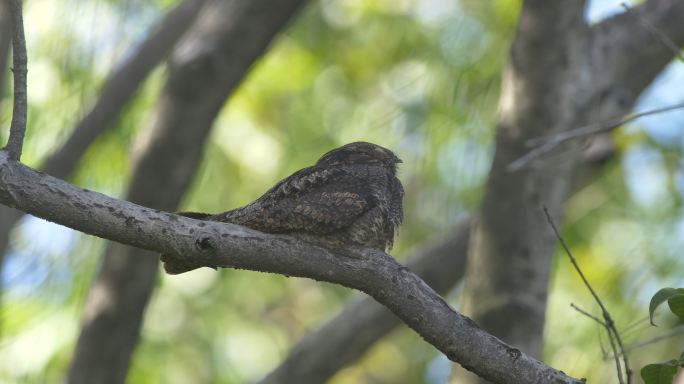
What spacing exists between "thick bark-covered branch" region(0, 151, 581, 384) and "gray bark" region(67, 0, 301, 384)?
101 inches

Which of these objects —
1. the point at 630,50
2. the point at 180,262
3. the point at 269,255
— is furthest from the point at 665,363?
the point at 630,50

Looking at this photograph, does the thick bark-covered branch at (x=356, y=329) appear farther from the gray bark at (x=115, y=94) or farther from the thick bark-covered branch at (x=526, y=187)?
the gray bark at (x=115, y=94)

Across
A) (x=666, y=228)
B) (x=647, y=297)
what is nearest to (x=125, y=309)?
(x=647, y=297)

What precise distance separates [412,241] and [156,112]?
3.36m

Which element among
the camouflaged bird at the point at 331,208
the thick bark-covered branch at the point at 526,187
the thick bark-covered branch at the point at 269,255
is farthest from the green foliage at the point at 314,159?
the thick bark-covered branch at the point at 269,255

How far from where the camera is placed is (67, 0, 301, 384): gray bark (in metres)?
5.14

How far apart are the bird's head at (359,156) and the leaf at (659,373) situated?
149cm

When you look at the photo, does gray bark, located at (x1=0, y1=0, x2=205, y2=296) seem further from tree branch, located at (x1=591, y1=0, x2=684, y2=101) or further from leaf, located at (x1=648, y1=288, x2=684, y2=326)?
leaf, located at (x1=648, y1=288, x2=684, y2=326)

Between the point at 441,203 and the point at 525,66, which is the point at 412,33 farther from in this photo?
the point at 525,66

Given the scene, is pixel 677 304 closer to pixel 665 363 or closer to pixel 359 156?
pixel 665 363

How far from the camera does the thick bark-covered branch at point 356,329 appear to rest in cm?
575

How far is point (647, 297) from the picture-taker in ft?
17.8

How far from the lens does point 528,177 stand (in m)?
4.90

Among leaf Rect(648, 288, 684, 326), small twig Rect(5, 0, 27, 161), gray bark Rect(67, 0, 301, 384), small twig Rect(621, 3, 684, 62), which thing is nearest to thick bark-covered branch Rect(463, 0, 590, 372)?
small twig Rect(621, 3, 684, 62)
